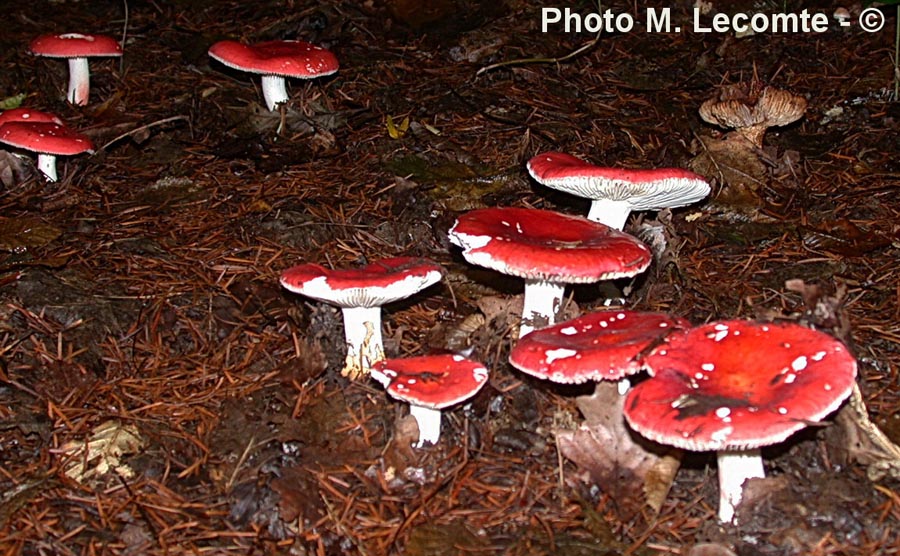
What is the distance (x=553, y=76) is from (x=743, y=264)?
8.90 feet

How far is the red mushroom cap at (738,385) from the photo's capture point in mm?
2969

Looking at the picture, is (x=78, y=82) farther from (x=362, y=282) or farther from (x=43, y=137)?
(x=362, y=282)

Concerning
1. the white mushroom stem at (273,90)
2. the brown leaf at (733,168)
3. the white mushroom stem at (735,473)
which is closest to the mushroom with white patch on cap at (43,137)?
the white mushroom stem at (273,90)

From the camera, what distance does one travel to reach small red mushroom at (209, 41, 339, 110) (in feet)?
20.1

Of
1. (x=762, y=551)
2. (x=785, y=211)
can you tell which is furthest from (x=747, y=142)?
(x=762, y=551)

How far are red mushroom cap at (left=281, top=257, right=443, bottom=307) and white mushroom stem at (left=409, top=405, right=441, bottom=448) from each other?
54 centimetres

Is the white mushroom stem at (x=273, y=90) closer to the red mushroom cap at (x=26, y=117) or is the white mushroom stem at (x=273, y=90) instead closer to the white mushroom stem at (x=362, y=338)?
the red mushroom cap at (x=26, y=117)

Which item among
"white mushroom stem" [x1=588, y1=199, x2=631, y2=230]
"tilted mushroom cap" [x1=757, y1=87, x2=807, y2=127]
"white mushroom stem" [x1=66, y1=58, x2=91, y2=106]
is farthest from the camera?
"white mushroom stem" [x1=66, y1=58, x2=91, y2=106]

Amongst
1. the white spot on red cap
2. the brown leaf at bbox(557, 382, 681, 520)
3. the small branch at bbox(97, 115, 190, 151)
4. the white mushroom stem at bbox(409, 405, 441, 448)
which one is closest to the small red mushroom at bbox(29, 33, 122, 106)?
the small branch at bbox(97, 115, 190, 151)

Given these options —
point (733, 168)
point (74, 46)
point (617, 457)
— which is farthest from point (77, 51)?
point (617, 457)

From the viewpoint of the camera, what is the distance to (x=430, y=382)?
365cm

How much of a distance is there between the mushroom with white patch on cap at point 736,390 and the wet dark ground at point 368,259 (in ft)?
0.72

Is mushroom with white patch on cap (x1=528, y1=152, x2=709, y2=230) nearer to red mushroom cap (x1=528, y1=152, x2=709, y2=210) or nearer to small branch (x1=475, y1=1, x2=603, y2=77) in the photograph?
red mushroom cap (x1=528, y1=152, x2=709, y2=210)

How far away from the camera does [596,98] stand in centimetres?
666
